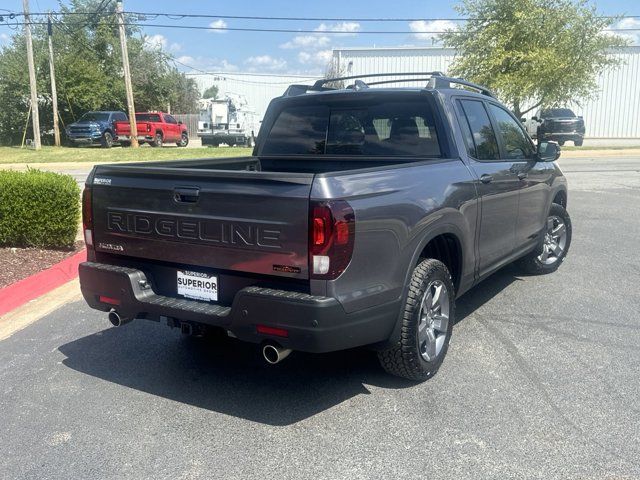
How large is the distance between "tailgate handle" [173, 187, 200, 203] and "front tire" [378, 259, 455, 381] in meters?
1.42

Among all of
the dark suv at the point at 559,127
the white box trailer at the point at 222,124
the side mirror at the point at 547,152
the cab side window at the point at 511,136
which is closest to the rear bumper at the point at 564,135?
the dark suv at the point at 559,127

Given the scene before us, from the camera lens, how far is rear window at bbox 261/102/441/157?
4707 millimetres

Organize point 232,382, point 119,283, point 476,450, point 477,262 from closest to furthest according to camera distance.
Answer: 1. point 476,450
2. point 119,283
3. point 232,382
4. point 477,262

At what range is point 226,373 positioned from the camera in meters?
4.38

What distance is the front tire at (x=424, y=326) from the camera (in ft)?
12.6

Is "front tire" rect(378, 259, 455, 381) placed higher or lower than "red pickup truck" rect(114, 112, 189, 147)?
lower

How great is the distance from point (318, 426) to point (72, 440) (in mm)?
1384

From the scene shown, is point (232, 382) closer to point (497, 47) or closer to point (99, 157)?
point (99, 157)

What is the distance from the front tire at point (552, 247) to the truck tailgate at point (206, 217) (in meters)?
4.01

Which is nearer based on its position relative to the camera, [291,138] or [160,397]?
[160,397]

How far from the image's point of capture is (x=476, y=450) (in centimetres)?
329

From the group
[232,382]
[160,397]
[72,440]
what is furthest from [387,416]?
[72,440]

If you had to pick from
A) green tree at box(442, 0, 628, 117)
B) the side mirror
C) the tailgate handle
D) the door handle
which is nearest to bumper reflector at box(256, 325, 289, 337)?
the tailgate handle

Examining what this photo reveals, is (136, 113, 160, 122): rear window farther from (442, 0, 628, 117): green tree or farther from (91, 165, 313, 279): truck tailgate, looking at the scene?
(91, 165, 313, 279): truck tailgate
